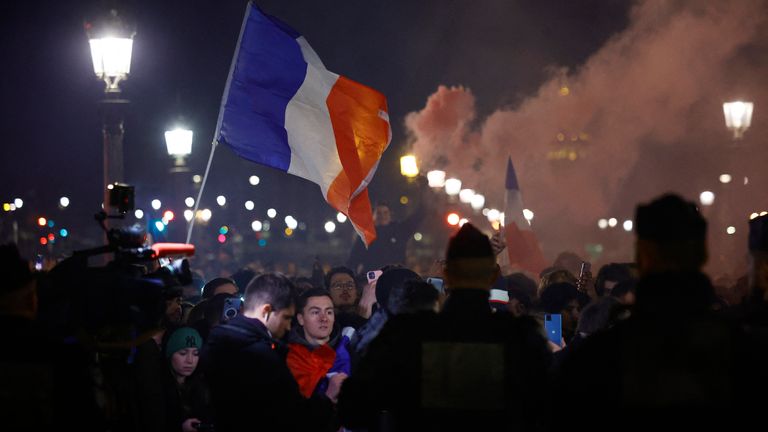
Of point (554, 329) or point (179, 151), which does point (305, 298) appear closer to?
point (554, 329)

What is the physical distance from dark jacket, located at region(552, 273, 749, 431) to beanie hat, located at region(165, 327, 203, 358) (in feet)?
14.9

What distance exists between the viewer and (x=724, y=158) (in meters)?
33.3

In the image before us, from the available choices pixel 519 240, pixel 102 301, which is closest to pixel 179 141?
pixel 519 240

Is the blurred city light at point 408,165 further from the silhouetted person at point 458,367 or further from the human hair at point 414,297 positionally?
the silhouetted person at point 458,367

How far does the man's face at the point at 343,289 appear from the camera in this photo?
1103 centimetres

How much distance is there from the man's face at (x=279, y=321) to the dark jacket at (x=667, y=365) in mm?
2918

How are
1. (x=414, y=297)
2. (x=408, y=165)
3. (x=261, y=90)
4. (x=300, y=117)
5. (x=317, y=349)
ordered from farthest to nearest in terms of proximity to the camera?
(x=408, y=165) < (x=300, y=117) < (x=261, y=90) < (x=317, y=349) < (x=414, y=297)

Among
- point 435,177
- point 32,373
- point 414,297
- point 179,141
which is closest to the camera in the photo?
point 32,373

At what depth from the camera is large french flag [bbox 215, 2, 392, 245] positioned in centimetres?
891

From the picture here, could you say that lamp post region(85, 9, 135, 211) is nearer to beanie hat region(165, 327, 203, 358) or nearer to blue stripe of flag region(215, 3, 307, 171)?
blue stripe of flag region(215, 3, 307, 171)

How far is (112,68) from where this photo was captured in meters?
12.9

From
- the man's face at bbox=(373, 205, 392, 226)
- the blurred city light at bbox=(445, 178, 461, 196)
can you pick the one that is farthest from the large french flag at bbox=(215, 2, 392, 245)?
the blurred city light at bbox=(445, 178, 461, 196)

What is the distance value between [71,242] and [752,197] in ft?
128

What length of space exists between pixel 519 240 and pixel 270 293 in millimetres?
9185
